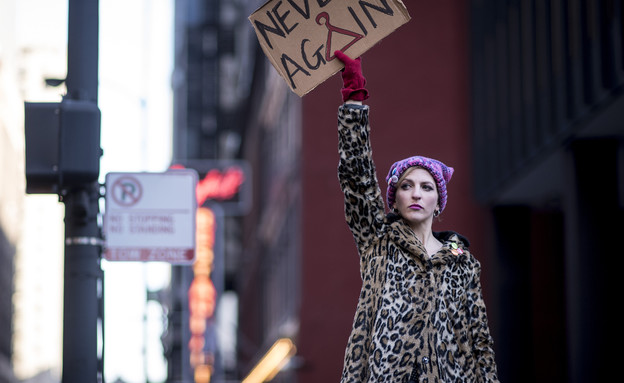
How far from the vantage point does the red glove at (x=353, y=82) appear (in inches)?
222

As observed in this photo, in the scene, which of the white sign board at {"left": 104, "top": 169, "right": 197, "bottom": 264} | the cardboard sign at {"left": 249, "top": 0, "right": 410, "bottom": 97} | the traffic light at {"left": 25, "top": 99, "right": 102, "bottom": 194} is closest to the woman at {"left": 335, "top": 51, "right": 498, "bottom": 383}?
the cardboard sign at {"left": 249, "top": 0, "right": 410, "bottom": 97}

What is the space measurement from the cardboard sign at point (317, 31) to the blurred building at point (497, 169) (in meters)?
11.1

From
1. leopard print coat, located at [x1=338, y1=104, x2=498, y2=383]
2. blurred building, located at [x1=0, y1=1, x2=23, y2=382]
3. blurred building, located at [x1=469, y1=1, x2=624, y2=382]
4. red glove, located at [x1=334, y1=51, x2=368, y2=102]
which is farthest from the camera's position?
blurred building, located at [x1=0, y1=1, x2=23, y2=382]

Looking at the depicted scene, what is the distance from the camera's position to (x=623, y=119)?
17859 millimetres

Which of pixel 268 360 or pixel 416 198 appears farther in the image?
pixel 268 360

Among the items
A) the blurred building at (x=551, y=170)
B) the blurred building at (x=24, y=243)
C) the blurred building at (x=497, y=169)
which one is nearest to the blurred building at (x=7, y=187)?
the blurred building at (x=24, y=243)

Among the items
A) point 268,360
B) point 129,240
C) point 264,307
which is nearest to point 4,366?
point 264,307

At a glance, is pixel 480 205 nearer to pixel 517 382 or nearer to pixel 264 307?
pixel 517 382

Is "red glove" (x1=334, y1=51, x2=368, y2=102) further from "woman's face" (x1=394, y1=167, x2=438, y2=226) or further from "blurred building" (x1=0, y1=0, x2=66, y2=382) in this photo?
"blurred building" (x1=0, y1=0, x2=66, y2=382)

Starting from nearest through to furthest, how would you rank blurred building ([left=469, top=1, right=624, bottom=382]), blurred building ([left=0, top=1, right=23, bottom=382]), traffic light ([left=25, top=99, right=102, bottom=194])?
traffic light ([left=25, top=99, right=102, bottom=194]), blurred building ([left=469, top=1, right=624, bottom=382]), blurred building ([left=0, top=1, right=23, bottom=382])

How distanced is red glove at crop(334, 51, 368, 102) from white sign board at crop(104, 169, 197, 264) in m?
3.31

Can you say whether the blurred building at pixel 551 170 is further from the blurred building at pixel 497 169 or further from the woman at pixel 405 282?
the woman at pixel 405 282

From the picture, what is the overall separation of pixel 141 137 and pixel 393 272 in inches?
1027

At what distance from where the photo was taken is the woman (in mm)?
5391
